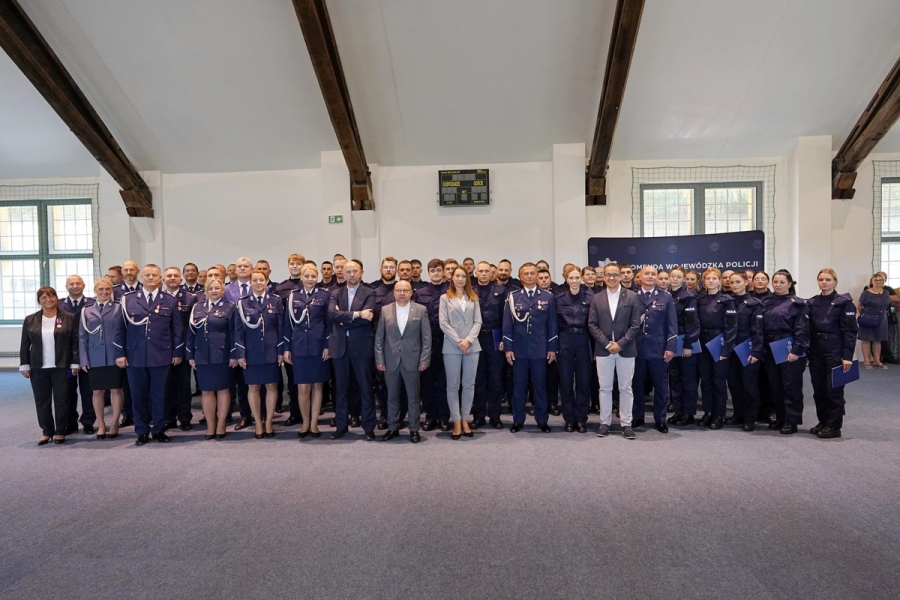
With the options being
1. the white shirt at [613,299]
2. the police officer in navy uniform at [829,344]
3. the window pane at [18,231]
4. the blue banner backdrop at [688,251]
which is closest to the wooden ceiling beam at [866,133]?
the blue banner backdrop at [688,251]

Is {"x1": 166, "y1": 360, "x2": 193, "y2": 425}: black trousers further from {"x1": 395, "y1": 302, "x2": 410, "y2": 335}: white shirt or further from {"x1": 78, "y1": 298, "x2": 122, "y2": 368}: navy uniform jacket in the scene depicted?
{"x1": 395, "y1": 302, "x2": 410, "y2": 335}: white shirt

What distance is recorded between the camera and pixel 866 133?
720cm

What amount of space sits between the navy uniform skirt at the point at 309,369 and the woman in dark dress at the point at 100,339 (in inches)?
66.6

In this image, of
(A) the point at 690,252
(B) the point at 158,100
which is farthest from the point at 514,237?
(B) the point at 158,100

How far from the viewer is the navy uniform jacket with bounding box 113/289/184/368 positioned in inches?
183

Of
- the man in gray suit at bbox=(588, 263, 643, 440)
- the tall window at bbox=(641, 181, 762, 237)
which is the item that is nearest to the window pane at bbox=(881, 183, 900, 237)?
the tall window at bbox=(641, 181, 762, 237)

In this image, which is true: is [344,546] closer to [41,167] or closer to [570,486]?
[570,486]

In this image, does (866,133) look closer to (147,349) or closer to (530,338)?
(530,338)

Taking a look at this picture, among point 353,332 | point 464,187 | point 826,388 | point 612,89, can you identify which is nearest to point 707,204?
point 612,89

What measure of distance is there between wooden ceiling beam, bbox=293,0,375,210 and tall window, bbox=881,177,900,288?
28.5 feet

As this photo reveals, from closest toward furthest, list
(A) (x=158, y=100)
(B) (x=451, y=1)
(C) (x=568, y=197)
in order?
(B) (x=451, y=1), (A) (x=158, y=100), (C) (x=568, y=197)

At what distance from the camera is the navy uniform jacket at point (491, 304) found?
16.3 feet

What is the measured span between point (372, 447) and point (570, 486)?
1.76m

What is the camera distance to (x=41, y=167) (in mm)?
8844
